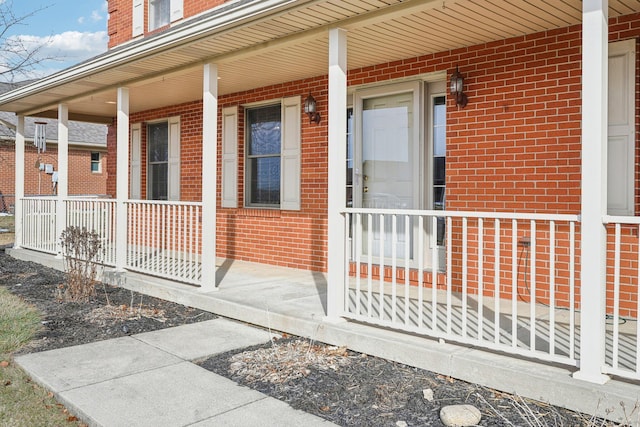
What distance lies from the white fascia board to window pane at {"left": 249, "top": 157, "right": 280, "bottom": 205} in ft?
8.49

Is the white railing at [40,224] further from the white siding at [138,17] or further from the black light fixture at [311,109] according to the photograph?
the black light fixture at [311,109]

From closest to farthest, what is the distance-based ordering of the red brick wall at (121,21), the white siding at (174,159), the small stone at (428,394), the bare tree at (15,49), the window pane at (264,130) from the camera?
1. the small stone at (428,394)
2. the window pane at (264,130)
3. the white siding at (174,159)
4. the red brick wall at (121,21)
5. the bare tree at (15,49)

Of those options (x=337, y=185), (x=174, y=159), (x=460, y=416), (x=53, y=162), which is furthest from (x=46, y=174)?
(x=460, y=416)

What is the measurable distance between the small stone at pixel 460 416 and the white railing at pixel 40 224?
7.78 m

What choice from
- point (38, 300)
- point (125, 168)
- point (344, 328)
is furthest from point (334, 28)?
point (38, 300)

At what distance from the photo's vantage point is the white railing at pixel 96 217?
7645 millimetres

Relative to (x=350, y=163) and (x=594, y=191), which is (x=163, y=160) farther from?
(x=594, y=191)

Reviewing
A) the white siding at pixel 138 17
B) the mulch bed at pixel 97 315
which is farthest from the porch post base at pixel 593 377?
the white siding at pixel 138 17

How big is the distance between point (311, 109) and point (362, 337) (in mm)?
3889

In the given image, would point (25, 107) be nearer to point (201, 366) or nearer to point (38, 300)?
point (38, 300)

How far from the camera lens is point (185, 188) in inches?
379

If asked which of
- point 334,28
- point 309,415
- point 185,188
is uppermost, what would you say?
point 334,28

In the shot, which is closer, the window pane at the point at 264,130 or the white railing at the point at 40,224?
the window pane at the point at 264,130

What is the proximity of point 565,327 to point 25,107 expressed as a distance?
944cm
